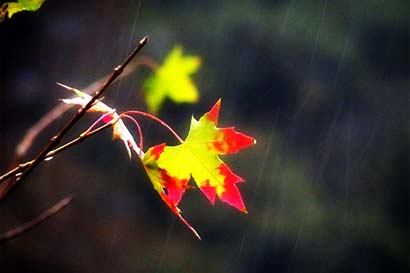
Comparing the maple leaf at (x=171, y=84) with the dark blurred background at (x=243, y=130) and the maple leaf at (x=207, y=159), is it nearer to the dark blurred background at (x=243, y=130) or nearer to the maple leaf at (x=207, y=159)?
the maple leaf at (x=207, y=159)

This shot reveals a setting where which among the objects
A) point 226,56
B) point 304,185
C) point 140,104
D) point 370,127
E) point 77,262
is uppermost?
point 226,56

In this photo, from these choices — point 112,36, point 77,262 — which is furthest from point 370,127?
point 77,262

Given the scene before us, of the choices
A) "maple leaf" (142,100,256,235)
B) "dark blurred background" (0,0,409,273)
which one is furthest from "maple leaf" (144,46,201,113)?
"dark blurred background" (0,0,409,273)

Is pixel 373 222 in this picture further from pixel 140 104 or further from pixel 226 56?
pixel 140 104

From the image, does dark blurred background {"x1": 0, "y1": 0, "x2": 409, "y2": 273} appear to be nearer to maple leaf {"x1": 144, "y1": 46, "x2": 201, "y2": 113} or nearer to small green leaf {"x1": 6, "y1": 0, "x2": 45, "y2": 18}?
maple leaf {"x1": 144, "y1": 46, "x2": 201, "y2": 113}

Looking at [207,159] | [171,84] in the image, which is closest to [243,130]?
[171,84]

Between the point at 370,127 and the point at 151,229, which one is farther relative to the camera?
the point at 370,127

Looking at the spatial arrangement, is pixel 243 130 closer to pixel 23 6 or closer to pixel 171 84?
pixel 171 84
